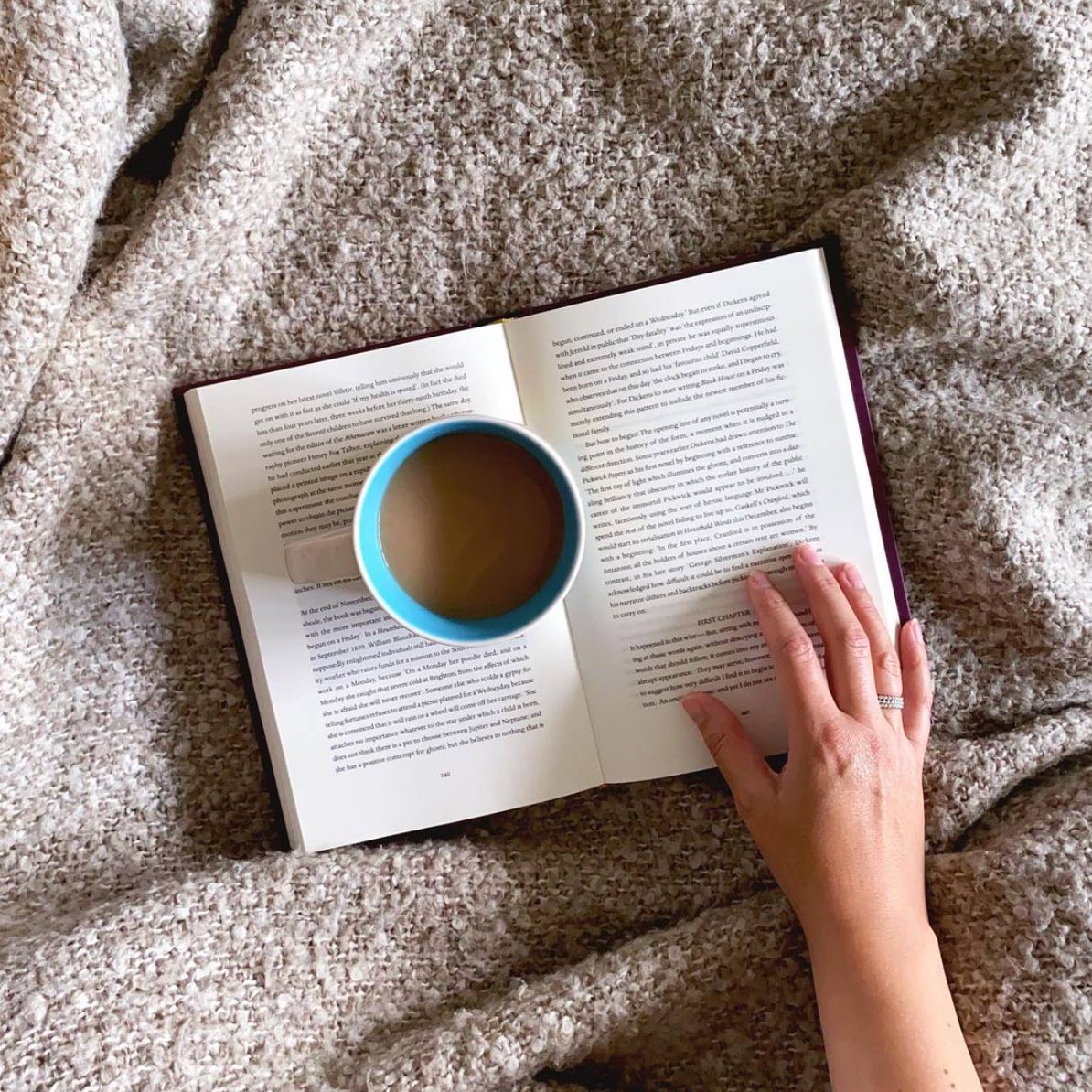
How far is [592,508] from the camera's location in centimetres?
80

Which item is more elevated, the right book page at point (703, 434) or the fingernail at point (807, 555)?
the right book page at point (703, 434)

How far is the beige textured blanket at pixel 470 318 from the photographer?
0.76 metres

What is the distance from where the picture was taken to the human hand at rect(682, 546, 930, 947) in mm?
A: 739

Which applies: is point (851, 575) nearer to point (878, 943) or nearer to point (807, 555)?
point (807, 555)

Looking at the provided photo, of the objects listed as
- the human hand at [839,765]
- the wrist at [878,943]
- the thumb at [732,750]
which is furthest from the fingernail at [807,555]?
the wrist at [878,943]

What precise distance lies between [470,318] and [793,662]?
0.36 m

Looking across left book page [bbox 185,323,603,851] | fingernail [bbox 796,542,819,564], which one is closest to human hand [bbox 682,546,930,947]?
fingernail [bbox 796,542,819,564]

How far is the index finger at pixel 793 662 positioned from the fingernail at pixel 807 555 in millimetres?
31

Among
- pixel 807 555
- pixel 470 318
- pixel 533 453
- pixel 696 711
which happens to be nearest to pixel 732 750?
pixel 696 711

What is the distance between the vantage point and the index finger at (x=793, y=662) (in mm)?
759

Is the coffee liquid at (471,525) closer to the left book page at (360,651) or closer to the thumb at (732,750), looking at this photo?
the left book page at (360,651)

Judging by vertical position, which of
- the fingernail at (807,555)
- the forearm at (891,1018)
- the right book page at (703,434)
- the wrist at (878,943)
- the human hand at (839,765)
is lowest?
the forearm at (891,1018)

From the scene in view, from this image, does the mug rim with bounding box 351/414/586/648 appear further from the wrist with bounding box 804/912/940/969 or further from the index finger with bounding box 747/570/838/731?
the wrist with bounding box 804/912/940/969

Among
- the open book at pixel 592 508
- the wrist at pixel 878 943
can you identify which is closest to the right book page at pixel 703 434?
the open book at pixel 592 508
